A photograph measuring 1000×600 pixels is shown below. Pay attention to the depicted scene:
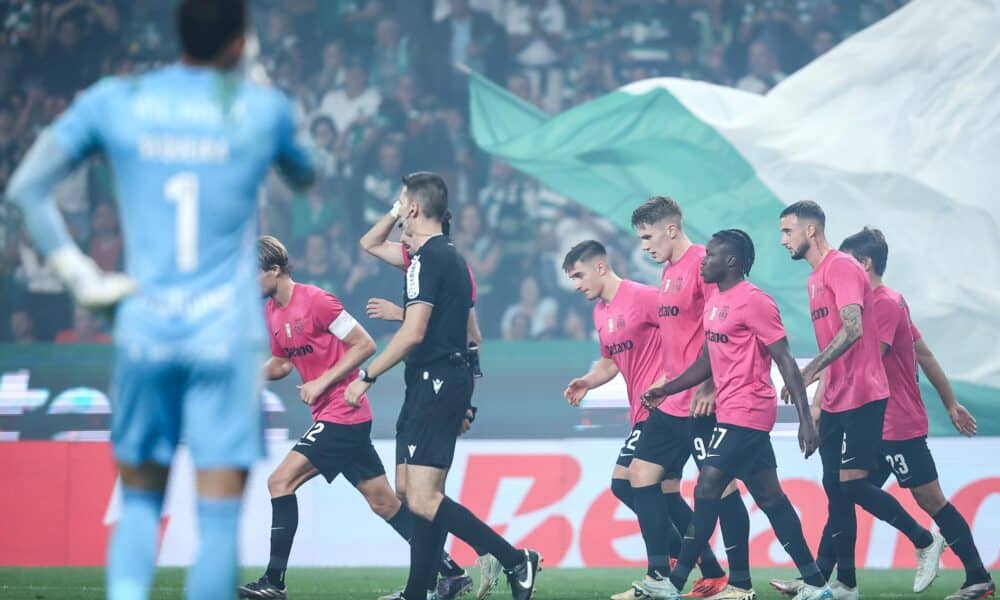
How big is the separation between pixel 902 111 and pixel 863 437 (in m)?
5.92

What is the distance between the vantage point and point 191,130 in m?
3.60

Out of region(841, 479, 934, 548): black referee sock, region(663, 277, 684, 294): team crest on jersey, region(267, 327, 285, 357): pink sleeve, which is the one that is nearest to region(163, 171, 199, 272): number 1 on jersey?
region(267, 327, 285, 357): pink sleeve

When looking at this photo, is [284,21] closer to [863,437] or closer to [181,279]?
[863,437]

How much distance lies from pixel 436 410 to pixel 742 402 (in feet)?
5.73

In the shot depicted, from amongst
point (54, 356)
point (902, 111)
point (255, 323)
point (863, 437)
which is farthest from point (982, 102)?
point (255, 323)

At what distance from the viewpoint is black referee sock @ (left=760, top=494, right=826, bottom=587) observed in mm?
7230

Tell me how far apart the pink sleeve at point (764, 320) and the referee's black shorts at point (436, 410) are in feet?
5.36

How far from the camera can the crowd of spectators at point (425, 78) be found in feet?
41.1

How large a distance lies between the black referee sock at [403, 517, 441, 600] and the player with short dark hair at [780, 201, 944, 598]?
255 centimetres

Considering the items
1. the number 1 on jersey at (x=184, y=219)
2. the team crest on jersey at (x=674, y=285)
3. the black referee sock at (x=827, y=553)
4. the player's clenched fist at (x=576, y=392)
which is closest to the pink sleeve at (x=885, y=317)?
the black referee sock at (x=827, y=553)

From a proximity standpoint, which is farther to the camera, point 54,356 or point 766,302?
point 54,356

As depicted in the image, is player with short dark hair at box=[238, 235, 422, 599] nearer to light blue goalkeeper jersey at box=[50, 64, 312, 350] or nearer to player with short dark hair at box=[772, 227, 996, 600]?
player with short dark hair at box=[772, 227, 996, 600]

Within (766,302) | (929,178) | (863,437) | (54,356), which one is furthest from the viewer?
(929,178)

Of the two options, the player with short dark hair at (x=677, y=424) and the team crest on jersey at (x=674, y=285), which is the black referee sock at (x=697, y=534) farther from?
the team crest on jersey at (x=674, y=285)
